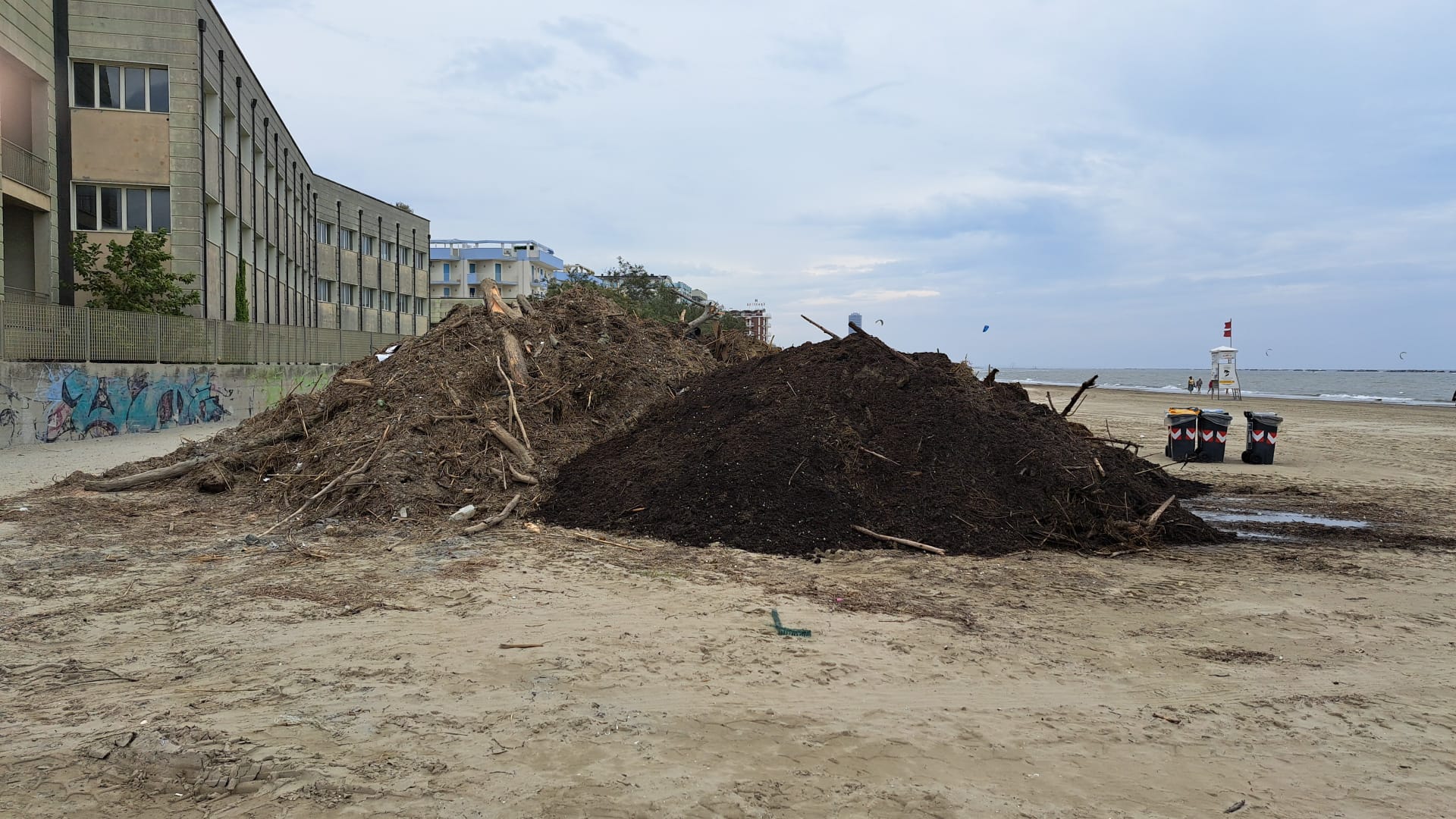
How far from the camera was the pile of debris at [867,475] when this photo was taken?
884 centimetres

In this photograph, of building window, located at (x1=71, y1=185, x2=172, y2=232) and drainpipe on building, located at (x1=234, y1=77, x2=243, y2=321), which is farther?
drainpipe on building, located at (x1=234, y1=77, x2=243, y2=321)

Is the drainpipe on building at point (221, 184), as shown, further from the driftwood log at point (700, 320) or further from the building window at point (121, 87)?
the driftwood log at point (700, 320)

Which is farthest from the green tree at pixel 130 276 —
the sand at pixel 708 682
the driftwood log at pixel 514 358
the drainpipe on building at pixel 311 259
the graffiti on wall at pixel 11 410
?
the drainpipe on building at pixel 311 259

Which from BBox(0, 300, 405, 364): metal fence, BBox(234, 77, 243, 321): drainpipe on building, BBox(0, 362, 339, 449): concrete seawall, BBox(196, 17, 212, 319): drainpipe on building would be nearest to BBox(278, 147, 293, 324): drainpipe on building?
BBox(234, 77, 243, 321): drainpipe on building

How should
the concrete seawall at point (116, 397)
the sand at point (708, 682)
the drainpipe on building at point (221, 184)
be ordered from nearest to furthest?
the sand at point (708, 682) < the concrete seawall at point (116, 397) < the drainpipe on building at point (221, 184)

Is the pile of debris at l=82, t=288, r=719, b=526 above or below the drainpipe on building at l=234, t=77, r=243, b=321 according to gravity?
below

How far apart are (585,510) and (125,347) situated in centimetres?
1524

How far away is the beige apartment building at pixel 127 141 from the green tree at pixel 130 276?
0.61 metres

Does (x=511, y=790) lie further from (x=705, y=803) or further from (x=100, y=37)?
(x=100, y=37)

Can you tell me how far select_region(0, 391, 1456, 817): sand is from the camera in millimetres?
3570

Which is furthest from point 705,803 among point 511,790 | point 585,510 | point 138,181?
point 138,181

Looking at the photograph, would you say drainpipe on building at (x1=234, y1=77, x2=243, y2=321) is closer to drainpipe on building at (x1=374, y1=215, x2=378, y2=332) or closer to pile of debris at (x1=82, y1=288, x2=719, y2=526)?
pile of debris at (x1=82, y1=288, x2=719, y2=526)

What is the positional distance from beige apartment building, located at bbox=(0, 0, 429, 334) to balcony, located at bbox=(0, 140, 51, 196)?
34mm

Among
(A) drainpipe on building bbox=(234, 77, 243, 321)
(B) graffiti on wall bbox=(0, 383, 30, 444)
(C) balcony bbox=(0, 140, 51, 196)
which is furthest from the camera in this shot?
(A) drainpipe on building bbox=(234, 77, 243, 321)
